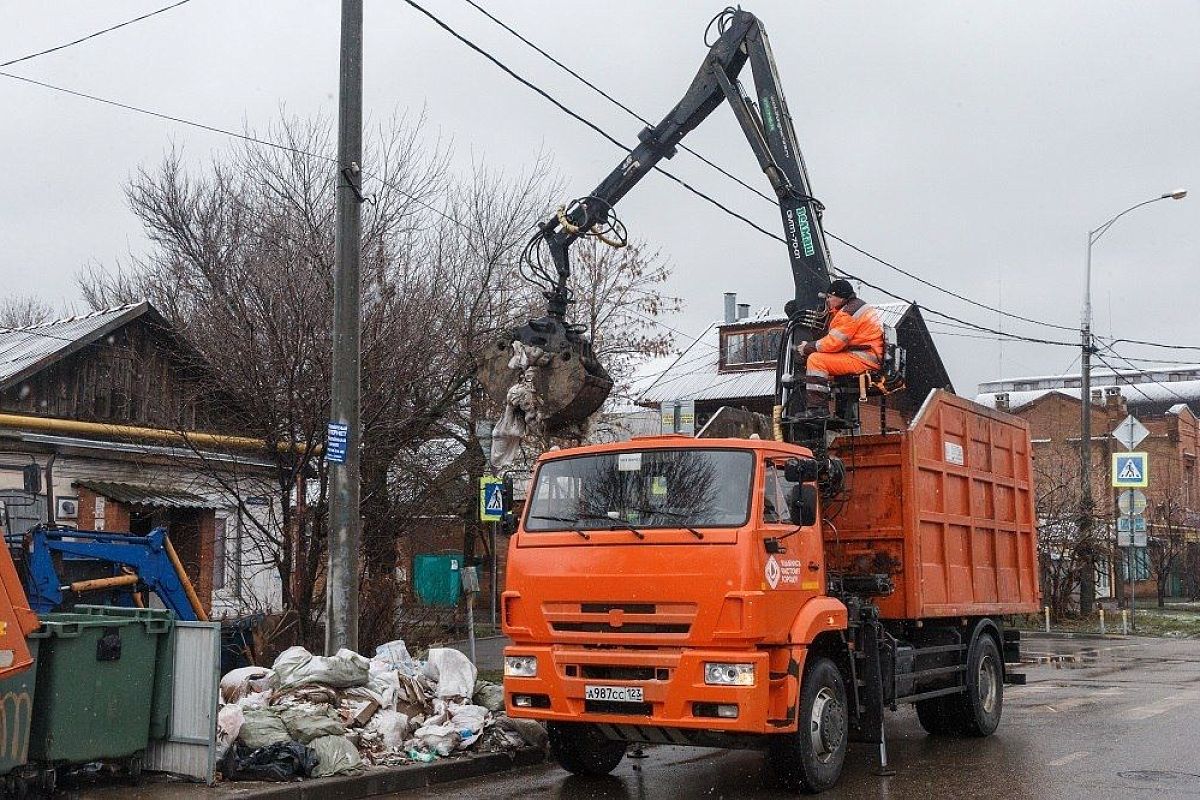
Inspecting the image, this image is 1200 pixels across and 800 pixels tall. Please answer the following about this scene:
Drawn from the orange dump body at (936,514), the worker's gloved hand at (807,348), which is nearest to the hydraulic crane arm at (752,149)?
the worker's gloved hand at (807,348)

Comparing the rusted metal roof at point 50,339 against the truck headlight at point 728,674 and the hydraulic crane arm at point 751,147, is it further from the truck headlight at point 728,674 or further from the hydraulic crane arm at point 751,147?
the truck headlight at point 728,674

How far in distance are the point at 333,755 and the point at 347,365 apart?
317 cm

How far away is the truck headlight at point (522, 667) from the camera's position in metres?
8.79

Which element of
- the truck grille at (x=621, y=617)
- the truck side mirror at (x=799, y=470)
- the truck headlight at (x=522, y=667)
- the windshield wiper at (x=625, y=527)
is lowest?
the truck headlight at (x=522, y=667)

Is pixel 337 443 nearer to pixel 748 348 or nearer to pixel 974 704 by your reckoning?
pixel 974 704

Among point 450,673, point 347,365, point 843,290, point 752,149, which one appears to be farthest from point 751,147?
point 450,673

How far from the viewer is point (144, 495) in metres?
18.6

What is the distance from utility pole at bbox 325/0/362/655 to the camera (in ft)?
33.4

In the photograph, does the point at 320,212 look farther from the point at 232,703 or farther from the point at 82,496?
the point at 232,703

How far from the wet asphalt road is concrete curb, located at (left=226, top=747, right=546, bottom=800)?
141 millimetres

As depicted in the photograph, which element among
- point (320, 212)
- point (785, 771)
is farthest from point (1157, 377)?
point (785, 771)

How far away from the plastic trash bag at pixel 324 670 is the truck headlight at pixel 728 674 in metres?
3.06

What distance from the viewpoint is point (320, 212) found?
1773 centimetres

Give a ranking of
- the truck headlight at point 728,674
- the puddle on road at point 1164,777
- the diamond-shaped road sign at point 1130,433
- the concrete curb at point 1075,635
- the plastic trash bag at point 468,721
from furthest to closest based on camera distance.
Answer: the diamond-shaped road sign at point 1130,433 → the concrete curb at point 1075,635 → the plastic trash bag at point 468,721 → the puddle on road at point 1164,777 → the truck headlight at point 728,674
